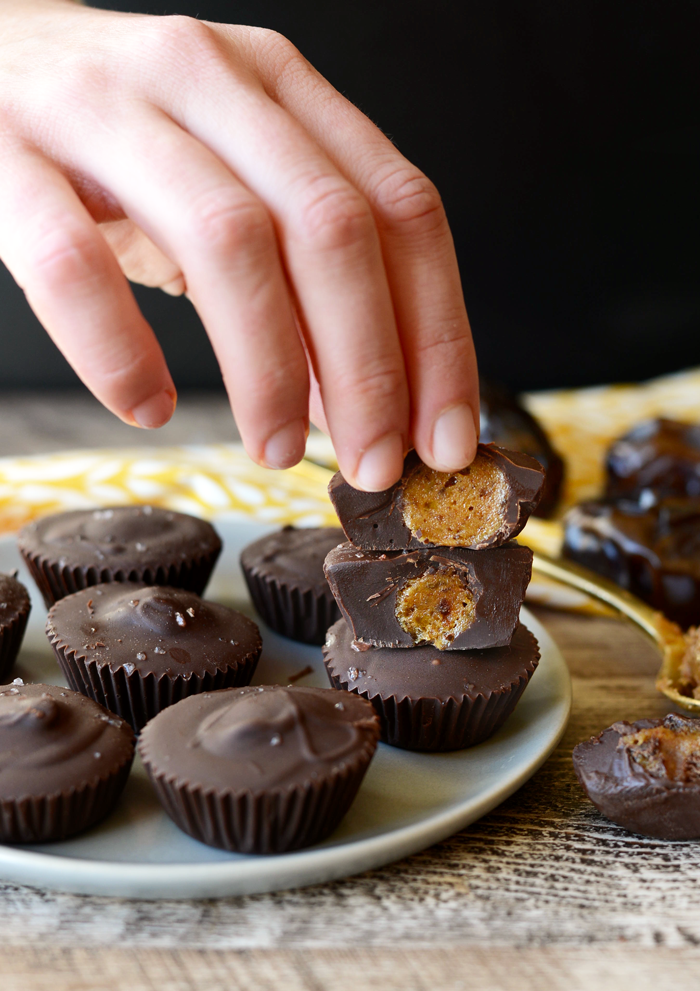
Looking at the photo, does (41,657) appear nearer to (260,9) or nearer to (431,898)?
(431,898)

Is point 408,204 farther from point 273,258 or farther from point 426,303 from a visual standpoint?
point 273,258

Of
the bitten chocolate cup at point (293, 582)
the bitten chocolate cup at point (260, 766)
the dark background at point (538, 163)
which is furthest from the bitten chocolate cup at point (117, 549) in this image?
the dark background at point (538, 163)

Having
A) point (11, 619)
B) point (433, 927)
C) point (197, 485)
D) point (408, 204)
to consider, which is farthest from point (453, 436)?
point (197, 485)

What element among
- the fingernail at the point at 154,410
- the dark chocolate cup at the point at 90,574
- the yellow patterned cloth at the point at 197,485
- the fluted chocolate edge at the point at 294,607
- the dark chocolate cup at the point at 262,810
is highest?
the fingernail at the point at 154,410

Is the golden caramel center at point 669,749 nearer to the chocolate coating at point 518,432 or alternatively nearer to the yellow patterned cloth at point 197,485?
the yellow patterned cloth at point 197,485

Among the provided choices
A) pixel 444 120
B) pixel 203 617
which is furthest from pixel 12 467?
pixel 444 120

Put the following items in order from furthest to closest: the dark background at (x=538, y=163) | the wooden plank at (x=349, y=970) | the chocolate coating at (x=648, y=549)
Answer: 1. the dark background at (x=538, y=163)
2. the chocolate coating at (x=648, y=549)
3. the wooden plank at (x=349, y=970)
